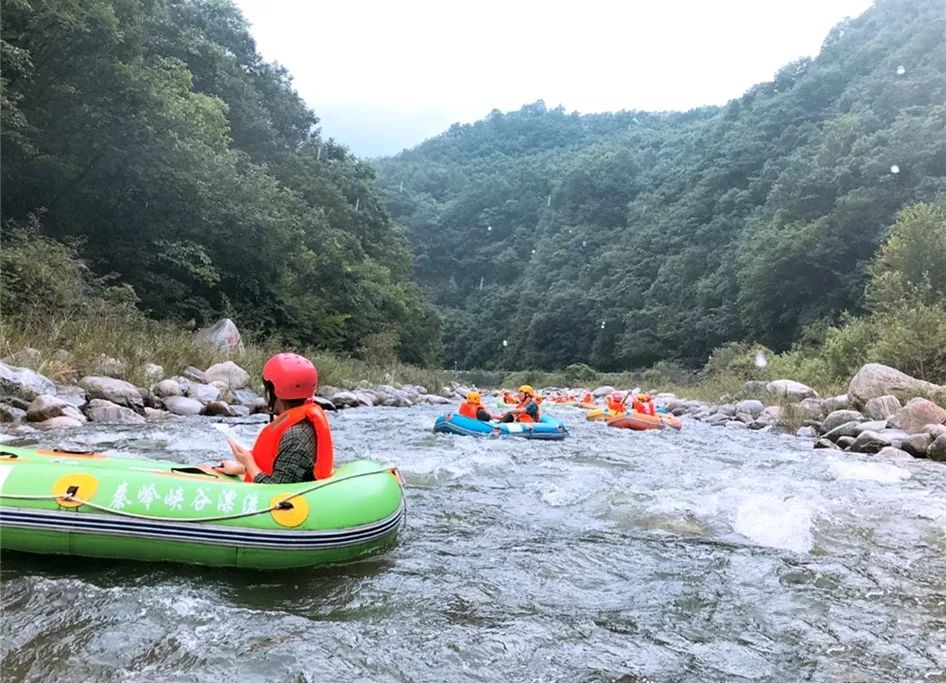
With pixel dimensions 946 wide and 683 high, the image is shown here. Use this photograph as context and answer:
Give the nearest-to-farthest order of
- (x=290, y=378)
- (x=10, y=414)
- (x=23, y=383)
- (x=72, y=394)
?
(x=290, y=378) → (x=10, y=414) → (x=23, y=383) → (x=72, y=394)

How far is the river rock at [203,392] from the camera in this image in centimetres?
967

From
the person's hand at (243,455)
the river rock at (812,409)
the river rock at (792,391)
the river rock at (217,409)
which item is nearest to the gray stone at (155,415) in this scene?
the river rock at (217,409)

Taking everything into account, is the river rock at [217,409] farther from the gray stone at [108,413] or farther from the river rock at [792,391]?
the river rock at [792,391]

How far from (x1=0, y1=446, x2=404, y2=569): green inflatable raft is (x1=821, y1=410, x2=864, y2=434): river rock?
8.78 metres

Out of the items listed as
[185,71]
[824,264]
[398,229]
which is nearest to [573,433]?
[185,71]

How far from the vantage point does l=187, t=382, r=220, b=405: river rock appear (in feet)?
31.7

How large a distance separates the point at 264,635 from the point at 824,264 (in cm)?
2996

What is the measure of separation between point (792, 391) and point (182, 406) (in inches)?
419

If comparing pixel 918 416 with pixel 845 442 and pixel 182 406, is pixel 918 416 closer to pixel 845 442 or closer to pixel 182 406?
pixel 845 442

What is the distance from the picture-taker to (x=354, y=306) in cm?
2228

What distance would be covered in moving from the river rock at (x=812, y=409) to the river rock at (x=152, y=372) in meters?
9.58

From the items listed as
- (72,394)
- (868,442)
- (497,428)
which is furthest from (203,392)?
(868,442)

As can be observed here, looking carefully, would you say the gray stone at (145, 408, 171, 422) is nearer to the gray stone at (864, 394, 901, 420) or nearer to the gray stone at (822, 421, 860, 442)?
the gray stone at (822, 421, 860, 442)

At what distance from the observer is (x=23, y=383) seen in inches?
285
